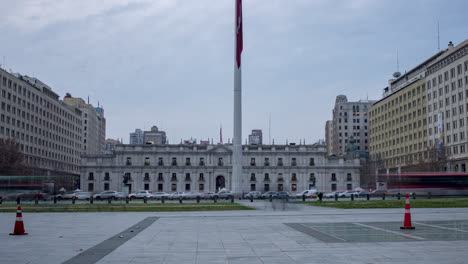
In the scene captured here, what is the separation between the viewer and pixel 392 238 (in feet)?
44.4

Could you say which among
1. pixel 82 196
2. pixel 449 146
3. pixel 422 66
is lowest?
pixel 82 196

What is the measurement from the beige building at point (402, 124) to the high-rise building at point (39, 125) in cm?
7830

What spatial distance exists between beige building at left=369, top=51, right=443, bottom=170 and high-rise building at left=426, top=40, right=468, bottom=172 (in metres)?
3.80

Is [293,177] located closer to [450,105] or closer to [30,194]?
[450,105]

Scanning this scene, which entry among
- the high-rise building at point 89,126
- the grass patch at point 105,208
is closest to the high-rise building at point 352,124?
the high-rise building at point 89,126

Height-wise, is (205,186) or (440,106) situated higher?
(440,106)

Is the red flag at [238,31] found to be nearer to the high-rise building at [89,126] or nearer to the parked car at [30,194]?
the parked car at [30,194]

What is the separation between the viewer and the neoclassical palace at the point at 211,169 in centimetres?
10175

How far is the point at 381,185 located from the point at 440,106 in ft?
87.0

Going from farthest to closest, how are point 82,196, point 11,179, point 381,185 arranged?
point 381,185
point 82,196
point 11,179

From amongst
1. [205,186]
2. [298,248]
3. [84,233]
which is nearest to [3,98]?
[205,186]

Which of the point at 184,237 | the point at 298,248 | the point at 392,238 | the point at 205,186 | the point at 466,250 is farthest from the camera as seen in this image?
the point at 205,186

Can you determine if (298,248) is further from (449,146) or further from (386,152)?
(386,152)

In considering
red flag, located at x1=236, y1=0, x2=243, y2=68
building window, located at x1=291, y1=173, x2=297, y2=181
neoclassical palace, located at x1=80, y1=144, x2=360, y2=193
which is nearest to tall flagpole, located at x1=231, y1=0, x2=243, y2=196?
red flag, located at x1=236, y1=0, x2=243, y2=68
